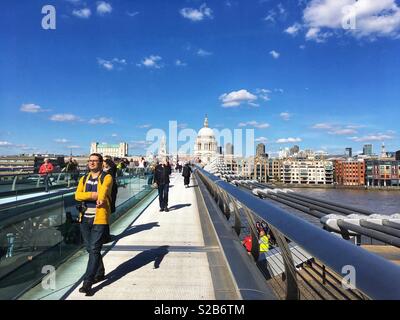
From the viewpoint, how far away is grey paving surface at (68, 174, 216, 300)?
319cm

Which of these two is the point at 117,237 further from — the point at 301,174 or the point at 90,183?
the point at 301,174

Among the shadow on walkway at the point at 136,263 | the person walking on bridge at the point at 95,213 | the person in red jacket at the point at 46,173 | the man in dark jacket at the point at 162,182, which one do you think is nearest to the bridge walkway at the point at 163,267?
the shadow on walkway at the point at 136,263

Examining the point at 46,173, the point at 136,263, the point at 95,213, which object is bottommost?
the point at 136,263

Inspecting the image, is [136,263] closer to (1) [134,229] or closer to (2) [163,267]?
(2) [163,267]

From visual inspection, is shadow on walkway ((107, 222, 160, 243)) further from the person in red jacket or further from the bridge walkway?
the person in red jacket

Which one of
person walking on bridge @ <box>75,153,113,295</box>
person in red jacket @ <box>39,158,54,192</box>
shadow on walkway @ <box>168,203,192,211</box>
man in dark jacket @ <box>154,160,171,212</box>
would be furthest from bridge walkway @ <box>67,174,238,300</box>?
person in red jacket @ <box>39,158,54,192</box>

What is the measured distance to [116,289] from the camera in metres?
3.29

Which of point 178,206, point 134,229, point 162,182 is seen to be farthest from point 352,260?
point 178,206

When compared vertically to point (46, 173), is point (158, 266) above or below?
below

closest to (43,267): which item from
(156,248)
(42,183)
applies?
(156,248)

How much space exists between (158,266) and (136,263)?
0.32 metres

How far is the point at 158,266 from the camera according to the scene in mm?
3998

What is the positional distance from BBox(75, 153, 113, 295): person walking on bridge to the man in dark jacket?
201 inches
